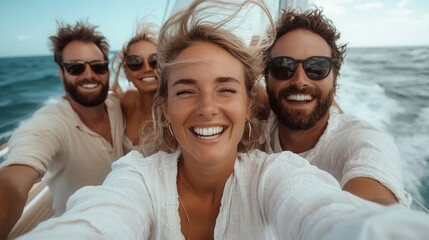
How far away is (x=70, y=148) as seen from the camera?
1858 mm

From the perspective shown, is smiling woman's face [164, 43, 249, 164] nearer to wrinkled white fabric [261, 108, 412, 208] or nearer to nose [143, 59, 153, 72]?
wrinkled white fabric [261, 108, 412, 208]

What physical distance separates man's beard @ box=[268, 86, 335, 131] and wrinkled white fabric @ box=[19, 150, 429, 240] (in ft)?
1.34

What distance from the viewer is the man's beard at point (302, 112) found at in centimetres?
151

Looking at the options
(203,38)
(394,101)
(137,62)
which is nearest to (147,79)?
(137,62)

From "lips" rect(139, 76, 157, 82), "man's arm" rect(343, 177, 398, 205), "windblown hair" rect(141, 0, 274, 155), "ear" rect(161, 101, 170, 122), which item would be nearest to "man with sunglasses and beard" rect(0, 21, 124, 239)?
"lips" rect(139, 76, 157, 82)

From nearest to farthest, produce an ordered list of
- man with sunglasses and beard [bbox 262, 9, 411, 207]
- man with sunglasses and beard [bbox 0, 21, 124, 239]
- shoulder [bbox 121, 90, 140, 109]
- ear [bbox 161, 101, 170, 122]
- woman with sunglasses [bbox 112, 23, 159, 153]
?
ear [bbox 161, 101, 170, 122], man with sunglasses and beard [bbox 262, 9, 411, 207], man with sunglasses and beard [bbox 0, 21, 124, 239], woman with sunglasses [bbox 112, 23, 159, 153], shoulder [bbox 121, 90, 140, 109]

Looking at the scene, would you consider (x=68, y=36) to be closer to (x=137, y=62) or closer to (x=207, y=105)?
(x=137, y=62)

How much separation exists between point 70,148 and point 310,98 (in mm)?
1497

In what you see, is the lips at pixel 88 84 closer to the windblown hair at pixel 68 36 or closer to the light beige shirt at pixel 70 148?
the light beige shirt at pixel 70 148

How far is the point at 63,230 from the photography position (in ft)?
2.00

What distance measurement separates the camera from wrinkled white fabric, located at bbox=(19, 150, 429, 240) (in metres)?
0.46

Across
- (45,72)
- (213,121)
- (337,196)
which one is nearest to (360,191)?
(337,196)

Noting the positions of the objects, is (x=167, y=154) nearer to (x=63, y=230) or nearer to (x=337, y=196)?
(x=63, y=230)

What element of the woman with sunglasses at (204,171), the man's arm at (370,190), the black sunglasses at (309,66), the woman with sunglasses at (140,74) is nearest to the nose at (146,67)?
the woman with sunglasses at (140,74)
